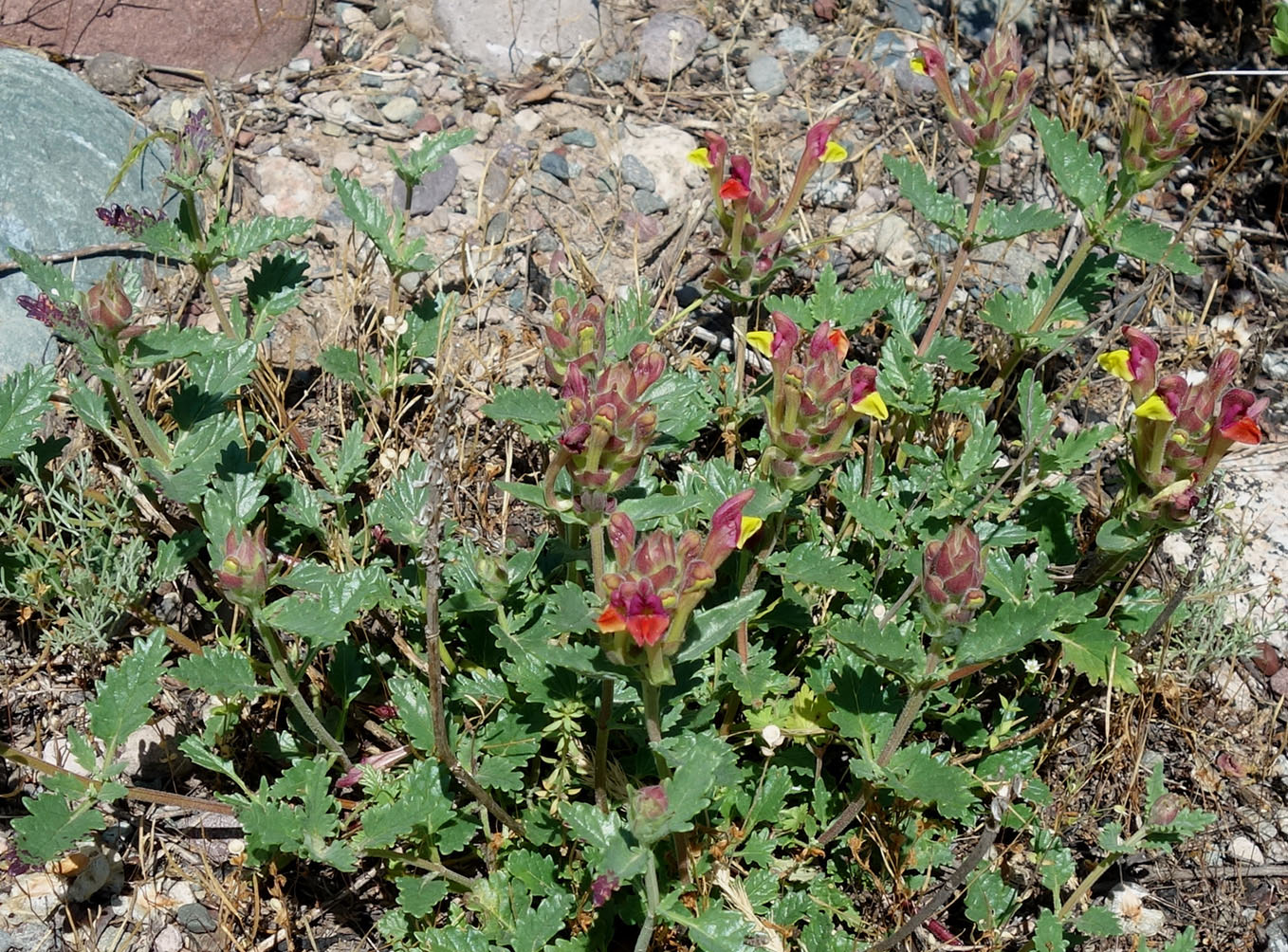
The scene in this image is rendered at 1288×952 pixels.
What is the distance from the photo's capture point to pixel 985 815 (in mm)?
3383

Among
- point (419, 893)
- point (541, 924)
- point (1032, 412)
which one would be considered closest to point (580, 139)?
point (1032, 412)

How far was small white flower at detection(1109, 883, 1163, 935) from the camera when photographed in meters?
3.30

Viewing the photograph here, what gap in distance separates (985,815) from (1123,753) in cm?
48

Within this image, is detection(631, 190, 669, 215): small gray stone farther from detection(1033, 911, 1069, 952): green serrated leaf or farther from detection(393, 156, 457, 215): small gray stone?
detection(1033, 911, 1069, 952): green serrated leaf

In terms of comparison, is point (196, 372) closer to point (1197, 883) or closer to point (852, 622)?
point (852, 622)

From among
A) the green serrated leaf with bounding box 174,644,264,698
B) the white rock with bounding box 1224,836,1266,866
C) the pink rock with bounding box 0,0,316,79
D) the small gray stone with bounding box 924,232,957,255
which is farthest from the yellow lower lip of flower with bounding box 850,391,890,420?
the pink rock with bounding box 0,0,316,79

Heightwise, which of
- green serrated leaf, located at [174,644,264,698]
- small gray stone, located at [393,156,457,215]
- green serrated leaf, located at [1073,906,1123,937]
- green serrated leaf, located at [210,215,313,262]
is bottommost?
green serrated leaf, located at [1073,906,1123,937]

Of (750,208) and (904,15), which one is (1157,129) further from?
(904,15)

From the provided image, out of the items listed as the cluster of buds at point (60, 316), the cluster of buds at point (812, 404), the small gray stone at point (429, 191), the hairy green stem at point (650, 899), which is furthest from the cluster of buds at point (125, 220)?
the hairy green stem at point (650, 899)

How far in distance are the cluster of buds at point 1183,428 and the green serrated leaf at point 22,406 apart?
9.30ft

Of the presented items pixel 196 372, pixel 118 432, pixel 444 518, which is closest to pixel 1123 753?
pixel 444 518

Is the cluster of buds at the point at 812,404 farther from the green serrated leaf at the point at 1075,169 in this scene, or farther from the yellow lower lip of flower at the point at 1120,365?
the green serrated leaf at the point at 1075,169

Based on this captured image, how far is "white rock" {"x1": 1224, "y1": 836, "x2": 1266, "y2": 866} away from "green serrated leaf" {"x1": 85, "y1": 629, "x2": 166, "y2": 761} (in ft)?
10.0

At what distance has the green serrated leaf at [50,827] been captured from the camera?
251cm
